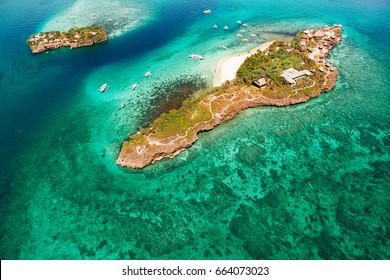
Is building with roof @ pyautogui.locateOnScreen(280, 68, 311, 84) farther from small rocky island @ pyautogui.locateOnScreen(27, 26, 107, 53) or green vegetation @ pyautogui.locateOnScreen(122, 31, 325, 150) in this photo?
small rocky island @ pyautogui.locateOnScreen(27, 26, 107, 53)

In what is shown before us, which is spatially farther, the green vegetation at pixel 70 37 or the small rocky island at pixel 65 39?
the green vegetation at pixel 70 37

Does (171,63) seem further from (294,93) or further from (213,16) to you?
(213,16)

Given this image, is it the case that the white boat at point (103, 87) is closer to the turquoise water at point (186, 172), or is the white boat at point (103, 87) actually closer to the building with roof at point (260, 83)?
the turquoise water at point (186, 172)

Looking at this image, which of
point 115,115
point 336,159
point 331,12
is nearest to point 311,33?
point 331,12

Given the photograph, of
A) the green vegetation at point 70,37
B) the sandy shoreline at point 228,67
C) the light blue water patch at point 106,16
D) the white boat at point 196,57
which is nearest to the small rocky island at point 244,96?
the sandy shoreline at point 228,67

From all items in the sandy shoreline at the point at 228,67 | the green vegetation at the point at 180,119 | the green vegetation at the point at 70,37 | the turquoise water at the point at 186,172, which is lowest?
the turquoise water at the point at 186,172

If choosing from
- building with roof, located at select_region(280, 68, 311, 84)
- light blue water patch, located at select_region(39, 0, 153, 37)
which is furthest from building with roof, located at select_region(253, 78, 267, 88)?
light blue water patch, located at select_region(39, 0, 153, 37)
